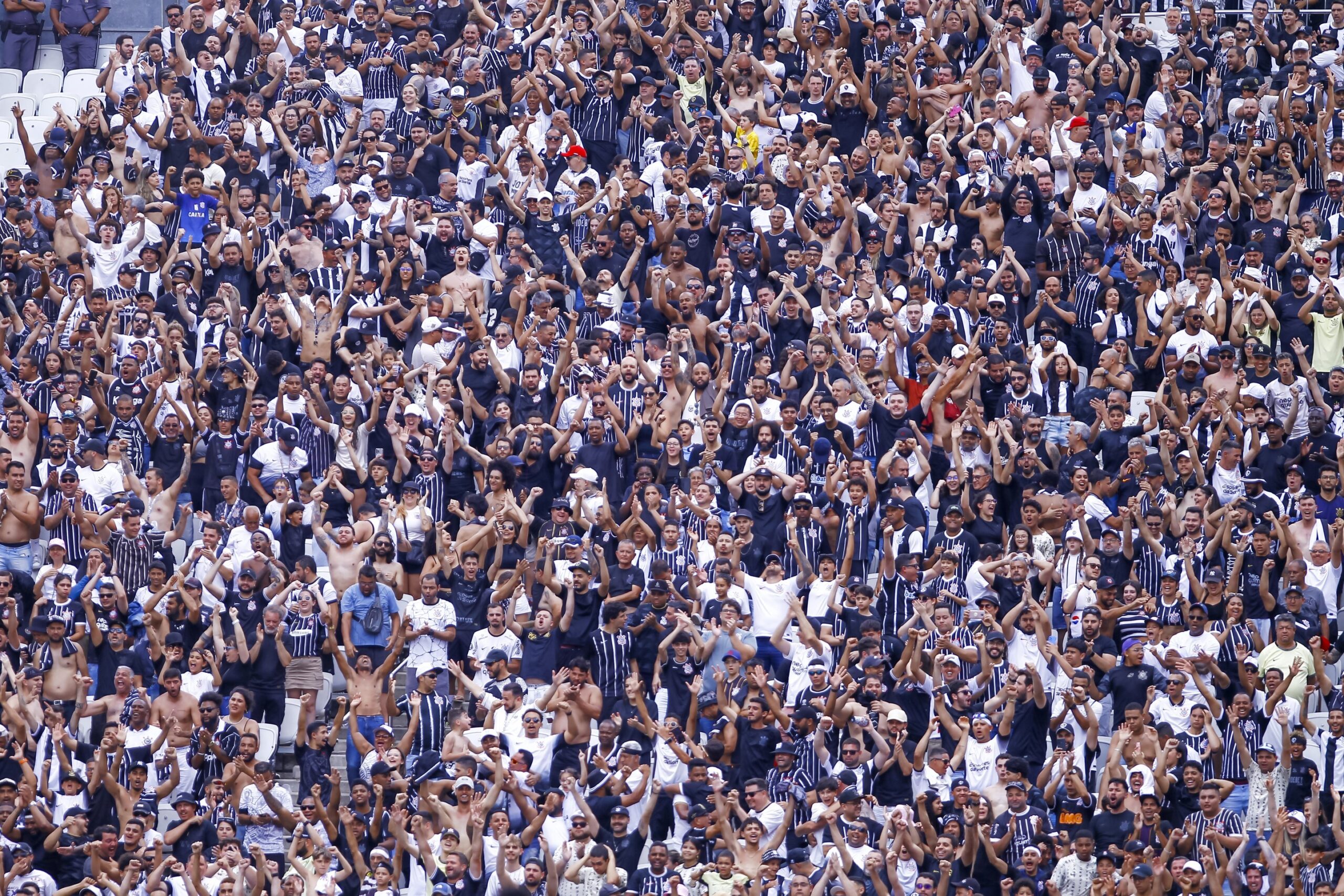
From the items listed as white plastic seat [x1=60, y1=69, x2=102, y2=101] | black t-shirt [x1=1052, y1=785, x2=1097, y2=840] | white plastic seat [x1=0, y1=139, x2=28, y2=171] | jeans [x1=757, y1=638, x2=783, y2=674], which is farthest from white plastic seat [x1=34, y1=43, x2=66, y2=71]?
black t-shirt [x1=1052, y1=785, x2=1097, y2=840]

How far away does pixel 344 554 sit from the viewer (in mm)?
22344

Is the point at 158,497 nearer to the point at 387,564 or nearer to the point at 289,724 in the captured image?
the point at 387,564

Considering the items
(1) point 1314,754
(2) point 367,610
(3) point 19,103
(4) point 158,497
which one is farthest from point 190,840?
(3) point 19,103

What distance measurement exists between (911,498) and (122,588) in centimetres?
686

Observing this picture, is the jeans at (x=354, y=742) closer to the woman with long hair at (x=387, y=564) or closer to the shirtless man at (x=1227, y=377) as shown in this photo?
the woman with long hair at (x=387, y=564)

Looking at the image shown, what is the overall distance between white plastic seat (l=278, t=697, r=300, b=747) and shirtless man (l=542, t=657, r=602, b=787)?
218 cm

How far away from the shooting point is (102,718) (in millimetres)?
21391

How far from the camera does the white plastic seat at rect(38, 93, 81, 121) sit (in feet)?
92.3

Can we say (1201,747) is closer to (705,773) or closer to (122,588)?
(705,773)

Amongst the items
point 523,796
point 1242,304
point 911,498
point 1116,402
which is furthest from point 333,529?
point 1242,304

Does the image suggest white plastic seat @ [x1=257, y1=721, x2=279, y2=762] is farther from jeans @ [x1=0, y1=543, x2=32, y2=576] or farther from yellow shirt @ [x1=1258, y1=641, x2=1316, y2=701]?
yellow shirt @ [x1=1258, y1=641, x2=1316, y2=701]

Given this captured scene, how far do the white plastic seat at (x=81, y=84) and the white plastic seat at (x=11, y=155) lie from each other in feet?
3.08

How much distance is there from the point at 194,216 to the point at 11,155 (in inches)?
125

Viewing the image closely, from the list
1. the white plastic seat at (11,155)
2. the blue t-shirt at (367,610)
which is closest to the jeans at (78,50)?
the white plastic seat at (11,155)
